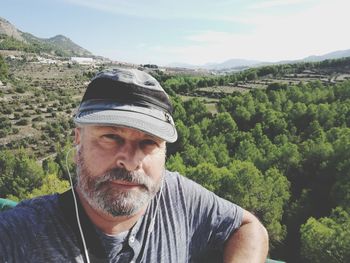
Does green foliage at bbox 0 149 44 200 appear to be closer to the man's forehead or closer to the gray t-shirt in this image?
the gray t-shirt

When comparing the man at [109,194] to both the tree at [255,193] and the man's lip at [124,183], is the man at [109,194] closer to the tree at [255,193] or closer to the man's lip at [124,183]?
the man's lip at [124,183]

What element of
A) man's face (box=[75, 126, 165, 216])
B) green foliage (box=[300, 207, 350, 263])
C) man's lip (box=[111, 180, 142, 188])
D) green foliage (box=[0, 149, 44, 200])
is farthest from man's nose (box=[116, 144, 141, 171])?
green foliage (box=[0, 149, 44, 200])

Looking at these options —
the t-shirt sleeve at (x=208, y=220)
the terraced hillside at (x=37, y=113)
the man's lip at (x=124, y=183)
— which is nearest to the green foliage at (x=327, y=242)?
the t-shirt sleeve at (x=208, y=220)

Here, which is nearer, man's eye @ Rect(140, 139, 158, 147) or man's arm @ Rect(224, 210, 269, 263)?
man's eye @ Rect(140, 139, 158, 147)

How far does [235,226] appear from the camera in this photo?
3.62 m

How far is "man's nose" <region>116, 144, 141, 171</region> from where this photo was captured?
280 centimetres

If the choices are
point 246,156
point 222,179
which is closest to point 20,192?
point 222,179

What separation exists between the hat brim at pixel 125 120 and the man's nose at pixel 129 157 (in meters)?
0.18

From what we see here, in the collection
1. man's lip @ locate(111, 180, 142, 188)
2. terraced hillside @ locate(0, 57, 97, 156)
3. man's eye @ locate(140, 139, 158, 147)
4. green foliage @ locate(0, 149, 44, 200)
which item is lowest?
green foliage @ locate(0, 149, 44, 200)

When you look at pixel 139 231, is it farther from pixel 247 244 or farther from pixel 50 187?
pixel 50 187

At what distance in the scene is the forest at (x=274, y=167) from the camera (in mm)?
34938

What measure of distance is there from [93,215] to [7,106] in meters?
87.2

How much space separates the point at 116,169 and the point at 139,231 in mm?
600

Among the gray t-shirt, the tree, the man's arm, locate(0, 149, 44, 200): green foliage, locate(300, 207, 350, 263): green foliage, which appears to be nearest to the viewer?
the gray t-shirt
